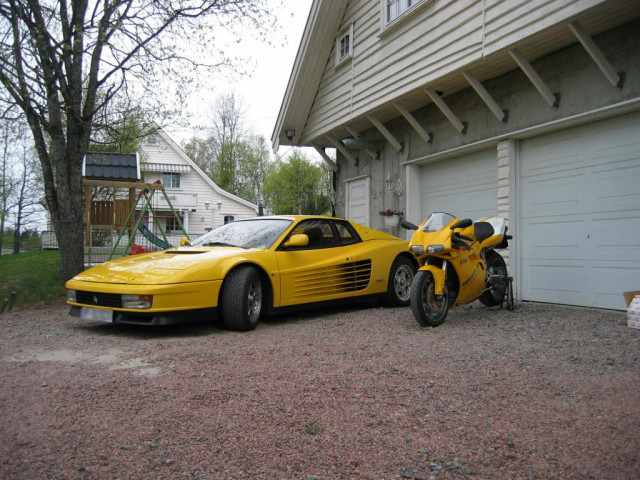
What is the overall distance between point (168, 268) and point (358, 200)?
7669mm

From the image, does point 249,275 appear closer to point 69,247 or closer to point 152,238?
point 69,247


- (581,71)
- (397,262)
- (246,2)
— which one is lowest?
(397,262)

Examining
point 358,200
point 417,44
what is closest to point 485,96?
point 417,44

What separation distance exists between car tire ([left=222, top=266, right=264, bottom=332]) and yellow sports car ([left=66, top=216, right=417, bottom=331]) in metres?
0.01

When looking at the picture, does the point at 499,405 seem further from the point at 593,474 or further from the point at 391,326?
the point at 391,326

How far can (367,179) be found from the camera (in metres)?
11.9

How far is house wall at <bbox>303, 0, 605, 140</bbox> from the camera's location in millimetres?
6488

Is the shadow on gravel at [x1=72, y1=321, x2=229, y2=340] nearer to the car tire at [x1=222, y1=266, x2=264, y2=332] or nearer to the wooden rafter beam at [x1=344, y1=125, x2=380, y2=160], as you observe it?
the car tire at [x1=222, y1=266, x2=264, y2=332]

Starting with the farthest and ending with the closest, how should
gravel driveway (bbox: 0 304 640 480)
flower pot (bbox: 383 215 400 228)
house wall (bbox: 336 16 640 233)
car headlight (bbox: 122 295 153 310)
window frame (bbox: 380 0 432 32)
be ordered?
1. flower pot (bbox: 383 215 400 228)
2. window frame (bbox: 380 0 432 32)
3. house wall (bbox: 336 16 640 233)
4. car headlight (bbox: 122 295 153 310)
5. gravel driveway (bbox: 0 304 640 480)

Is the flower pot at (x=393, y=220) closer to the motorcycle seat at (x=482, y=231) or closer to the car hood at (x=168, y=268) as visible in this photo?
the motorcycle seat at (x=482, y=231)

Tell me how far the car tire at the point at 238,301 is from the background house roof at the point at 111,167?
7023 mm

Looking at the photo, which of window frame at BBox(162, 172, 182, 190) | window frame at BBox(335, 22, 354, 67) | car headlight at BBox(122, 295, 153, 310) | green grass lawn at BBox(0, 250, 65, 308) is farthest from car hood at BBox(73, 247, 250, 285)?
window frame at BBox(162, 172, 182, 190)

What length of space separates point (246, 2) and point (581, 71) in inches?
Result: 241

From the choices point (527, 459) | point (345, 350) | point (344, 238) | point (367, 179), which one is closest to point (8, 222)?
point (367, 179)
